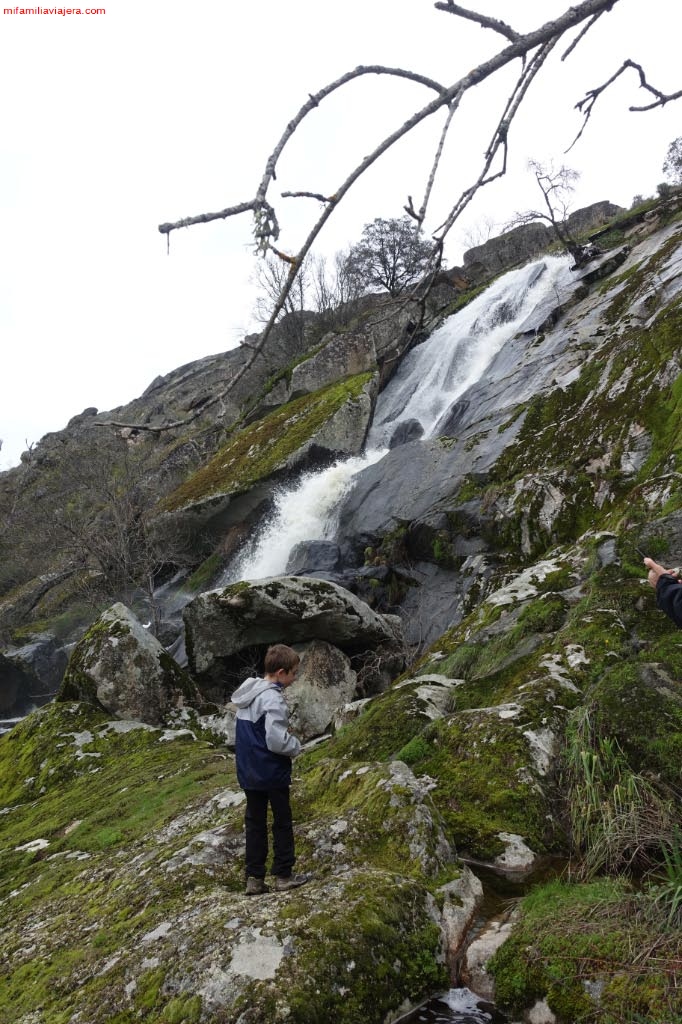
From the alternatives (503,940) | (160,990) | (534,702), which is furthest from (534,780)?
(160,990)

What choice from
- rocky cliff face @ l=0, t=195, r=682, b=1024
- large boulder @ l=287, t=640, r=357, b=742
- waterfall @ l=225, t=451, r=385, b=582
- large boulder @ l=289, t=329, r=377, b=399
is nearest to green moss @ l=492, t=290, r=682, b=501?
rocky cliff face @ l=0, t=195, r=682, b=1024

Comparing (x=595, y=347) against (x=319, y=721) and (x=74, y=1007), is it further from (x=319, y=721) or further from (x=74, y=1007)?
(x=74, y=1007)

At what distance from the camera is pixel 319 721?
11117 millimetres

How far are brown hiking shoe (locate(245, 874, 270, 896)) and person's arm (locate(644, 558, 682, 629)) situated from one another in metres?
2.59

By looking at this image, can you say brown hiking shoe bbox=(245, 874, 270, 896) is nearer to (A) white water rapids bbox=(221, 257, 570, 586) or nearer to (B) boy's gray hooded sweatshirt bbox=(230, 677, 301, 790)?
(B) boy's gray hooded sweatshirt bbox=(230, 677, 301, 790)

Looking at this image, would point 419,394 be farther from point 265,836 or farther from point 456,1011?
point 456,1011

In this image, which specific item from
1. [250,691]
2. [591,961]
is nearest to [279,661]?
[250,691]

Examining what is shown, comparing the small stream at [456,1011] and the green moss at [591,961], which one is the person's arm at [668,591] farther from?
the small stream at [456,1011]

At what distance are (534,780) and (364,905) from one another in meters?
1.53

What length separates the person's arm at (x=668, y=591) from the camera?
3111 millimetres

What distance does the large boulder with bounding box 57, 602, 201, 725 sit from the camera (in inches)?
380

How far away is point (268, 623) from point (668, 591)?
9693mm

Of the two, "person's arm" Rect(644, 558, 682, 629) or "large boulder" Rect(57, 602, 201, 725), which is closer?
"person's arm" Rect(644, 558, 682, 629)

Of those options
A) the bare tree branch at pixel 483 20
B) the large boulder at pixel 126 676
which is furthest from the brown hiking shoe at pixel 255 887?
the large boulder at pixel 126 676
